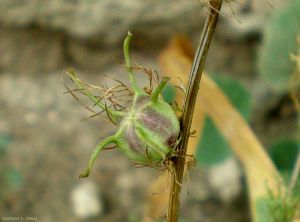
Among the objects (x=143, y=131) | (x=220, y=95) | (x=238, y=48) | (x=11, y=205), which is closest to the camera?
(x=143, y=131)

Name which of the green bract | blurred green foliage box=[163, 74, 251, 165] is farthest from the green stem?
blurred green foliage box=[163, 74, 251, 165]

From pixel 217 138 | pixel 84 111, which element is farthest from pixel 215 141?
pixel 84 111

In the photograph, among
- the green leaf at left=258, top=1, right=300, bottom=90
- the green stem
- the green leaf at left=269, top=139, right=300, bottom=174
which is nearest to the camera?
the green stem

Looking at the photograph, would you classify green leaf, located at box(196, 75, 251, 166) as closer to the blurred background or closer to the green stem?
the blurred background

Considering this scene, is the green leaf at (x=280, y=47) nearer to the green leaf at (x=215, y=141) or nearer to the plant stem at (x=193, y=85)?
the green leaf at (x=215, y=141)

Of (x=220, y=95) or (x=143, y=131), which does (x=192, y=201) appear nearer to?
(x=220, y=95)

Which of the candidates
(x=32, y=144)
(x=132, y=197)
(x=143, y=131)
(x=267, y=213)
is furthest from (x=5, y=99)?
(x=143, y=131)
